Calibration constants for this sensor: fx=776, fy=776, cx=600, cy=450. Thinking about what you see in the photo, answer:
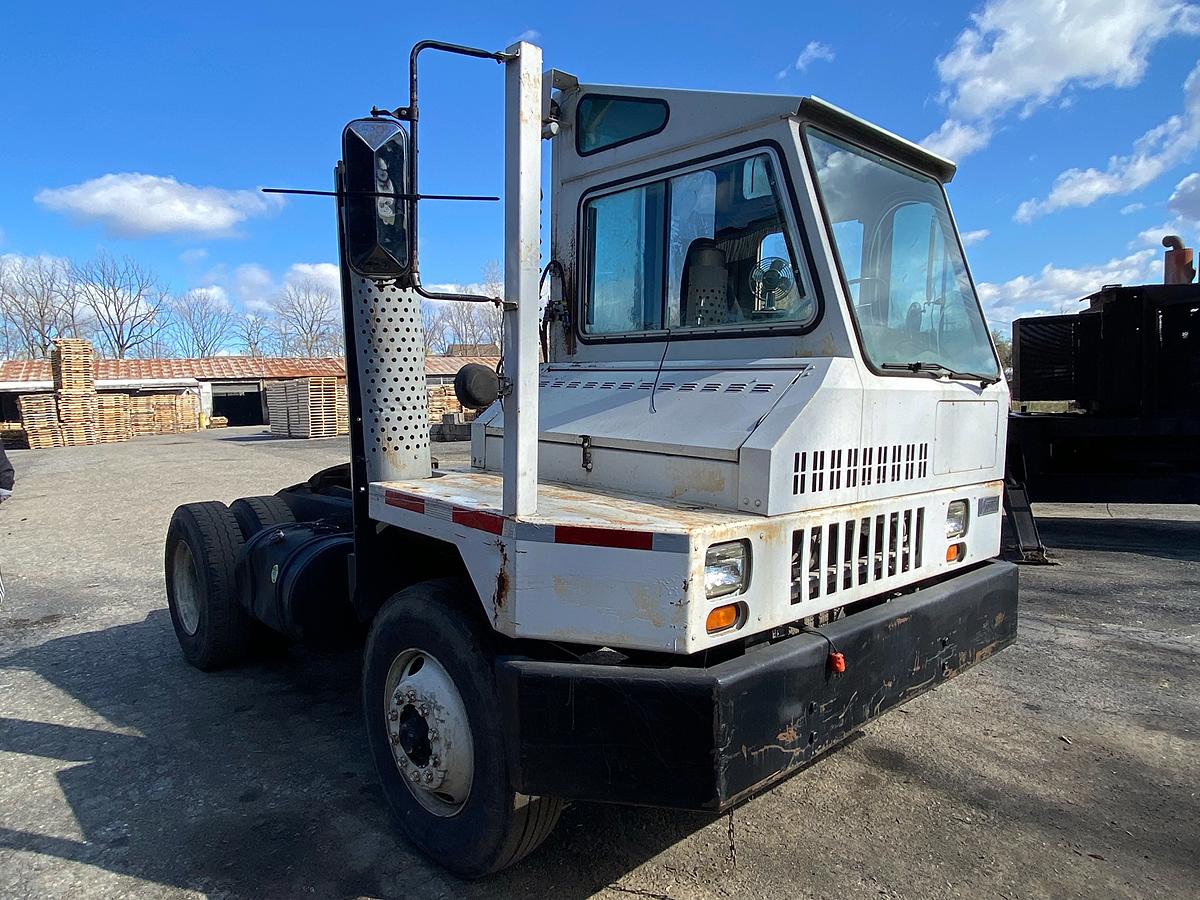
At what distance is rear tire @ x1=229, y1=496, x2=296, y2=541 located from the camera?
482 cm

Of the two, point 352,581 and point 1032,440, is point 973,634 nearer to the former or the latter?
point 352,581

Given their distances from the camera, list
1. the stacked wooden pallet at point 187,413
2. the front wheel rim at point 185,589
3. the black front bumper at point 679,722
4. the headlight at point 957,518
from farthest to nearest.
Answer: the stacked wooden pallet at point 187,413 < the front wheel rim at point 185,589 < the headlight at point 957,518 < the black front bumper at point 679,722

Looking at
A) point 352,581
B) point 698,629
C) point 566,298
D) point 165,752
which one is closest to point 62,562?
point 165,752

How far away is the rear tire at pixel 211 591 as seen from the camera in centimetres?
461

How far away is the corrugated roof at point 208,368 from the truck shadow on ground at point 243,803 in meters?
34.5

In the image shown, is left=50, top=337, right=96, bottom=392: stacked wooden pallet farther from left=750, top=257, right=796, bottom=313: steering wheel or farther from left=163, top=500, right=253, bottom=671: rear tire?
left=750, top=257, right=796, bottom=313: steering wheel

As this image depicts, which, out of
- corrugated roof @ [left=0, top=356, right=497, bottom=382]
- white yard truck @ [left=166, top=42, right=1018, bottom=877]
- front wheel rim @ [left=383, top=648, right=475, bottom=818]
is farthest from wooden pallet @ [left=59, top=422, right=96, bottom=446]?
front wheel rim @ [left=383, top=648, right=475, bottom=818]

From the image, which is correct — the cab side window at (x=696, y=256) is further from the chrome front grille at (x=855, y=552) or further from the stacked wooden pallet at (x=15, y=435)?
the stacked wooden pallet at (x=15, y=435)

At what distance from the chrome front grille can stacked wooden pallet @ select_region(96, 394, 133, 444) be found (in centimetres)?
3184

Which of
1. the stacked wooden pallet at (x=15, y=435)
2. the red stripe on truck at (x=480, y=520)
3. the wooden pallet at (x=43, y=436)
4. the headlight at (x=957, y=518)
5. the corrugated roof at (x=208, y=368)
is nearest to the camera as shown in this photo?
the red stripe on truck at (x=480, y=520)

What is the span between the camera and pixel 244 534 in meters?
4.88

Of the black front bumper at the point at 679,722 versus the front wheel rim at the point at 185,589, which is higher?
the black front bumper at the point at 679,722

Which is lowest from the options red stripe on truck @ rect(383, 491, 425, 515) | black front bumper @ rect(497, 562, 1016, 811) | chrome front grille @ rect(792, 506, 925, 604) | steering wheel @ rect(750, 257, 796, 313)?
black front bumper @ rect(497, 562, 1016, 811)

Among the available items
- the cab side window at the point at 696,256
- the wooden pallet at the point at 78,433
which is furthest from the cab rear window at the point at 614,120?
the wooden pallet at the point at 78,433
